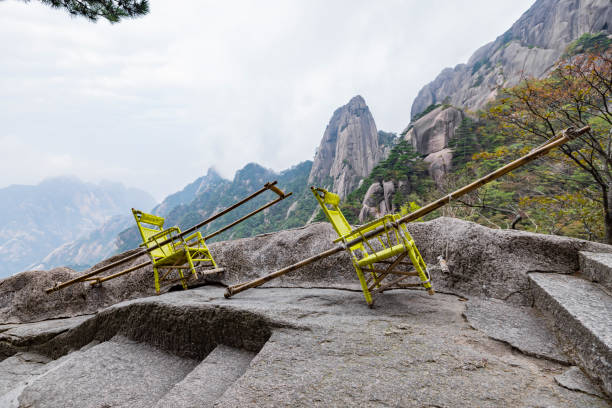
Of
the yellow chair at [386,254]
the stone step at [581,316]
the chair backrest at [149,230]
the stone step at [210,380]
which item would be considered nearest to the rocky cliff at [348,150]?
the chair backrest at [149,230]

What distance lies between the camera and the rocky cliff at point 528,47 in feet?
140

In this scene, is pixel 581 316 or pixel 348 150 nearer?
pixel 581 316

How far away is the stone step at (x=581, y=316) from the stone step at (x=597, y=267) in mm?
72

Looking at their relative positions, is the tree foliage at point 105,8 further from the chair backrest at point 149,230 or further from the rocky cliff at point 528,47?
the rocky cliff at point 528,47

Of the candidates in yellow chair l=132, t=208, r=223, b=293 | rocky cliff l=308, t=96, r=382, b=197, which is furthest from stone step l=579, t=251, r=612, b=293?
rocky cliff l=308, t=96, r=382, b=197

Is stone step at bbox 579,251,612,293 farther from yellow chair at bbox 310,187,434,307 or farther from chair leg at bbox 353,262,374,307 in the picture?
chair leg at bbox 353,262,374,307

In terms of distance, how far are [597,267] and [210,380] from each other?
13.1 ft

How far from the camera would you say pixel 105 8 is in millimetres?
5207

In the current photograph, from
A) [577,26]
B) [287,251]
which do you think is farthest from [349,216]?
[577,26]

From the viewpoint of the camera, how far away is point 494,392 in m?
1.70

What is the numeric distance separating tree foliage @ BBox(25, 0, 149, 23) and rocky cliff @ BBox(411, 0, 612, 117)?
4193 cm

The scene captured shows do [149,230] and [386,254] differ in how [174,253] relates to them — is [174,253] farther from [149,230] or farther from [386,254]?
[386,254]

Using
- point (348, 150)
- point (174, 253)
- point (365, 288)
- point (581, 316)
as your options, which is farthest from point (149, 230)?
point (348, 150)

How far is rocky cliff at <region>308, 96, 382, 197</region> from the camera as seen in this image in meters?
70.2
